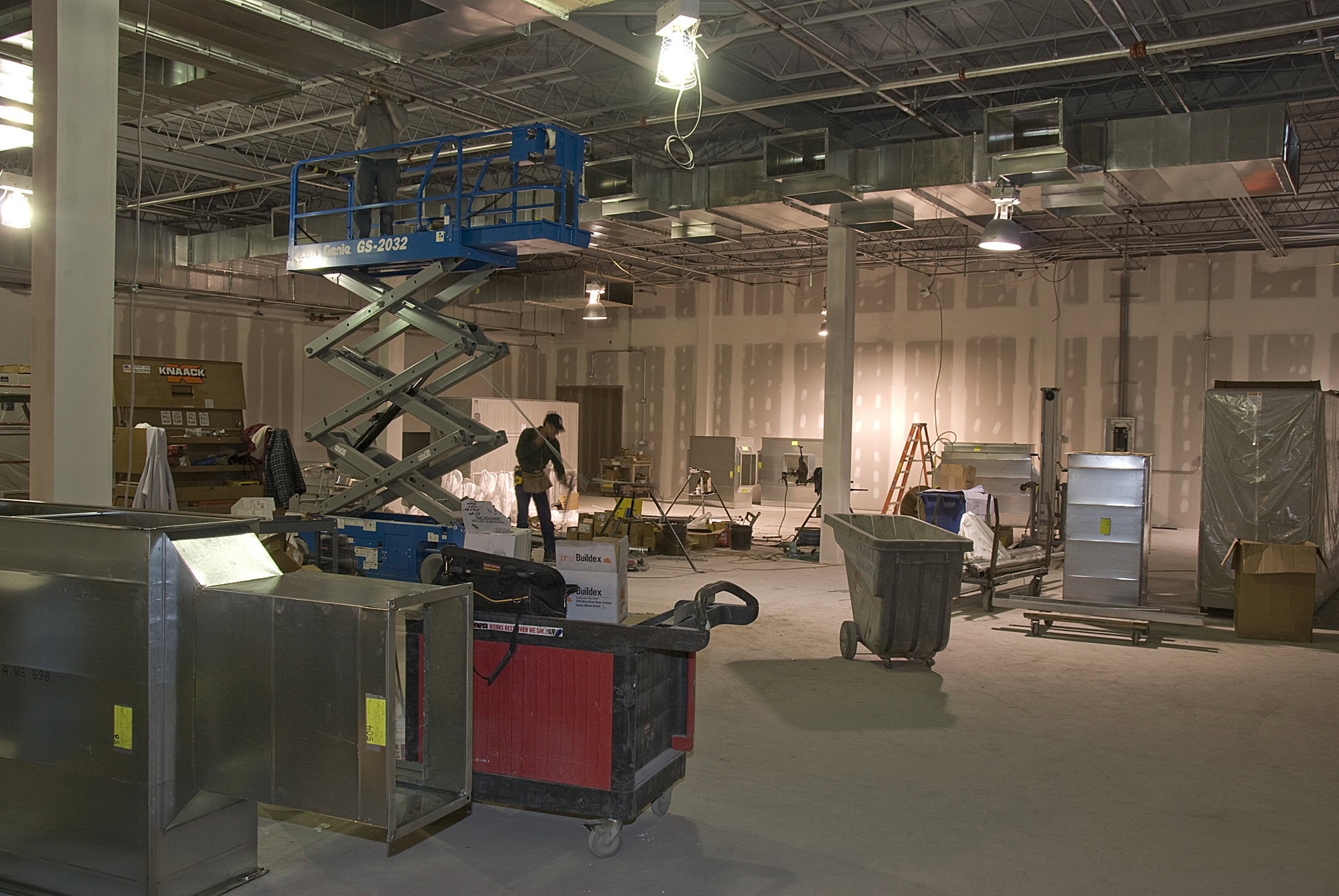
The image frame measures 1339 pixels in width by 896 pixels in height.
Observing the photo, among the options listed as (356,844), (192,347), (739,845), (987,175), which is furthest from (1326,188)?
(192,347)

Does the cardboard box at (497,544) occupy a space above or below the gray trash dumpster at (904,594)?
above

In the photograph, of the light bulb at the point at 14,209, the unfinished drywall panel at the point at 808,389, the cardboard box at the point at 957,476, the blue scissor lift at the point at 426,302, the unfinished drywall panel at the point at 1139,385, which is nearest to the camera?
the blue scissor lift at the point at 426,302

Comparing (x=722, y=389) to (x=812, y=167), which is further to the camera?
(x=722, y=389)

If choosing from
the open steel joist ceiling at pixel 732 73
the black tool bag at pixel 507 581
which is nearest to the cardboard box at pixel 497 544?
the black tool bag at pixel 507 581

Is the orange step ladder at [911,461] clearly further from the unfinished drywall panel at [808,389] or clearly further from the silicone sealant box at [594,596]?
the silicone sealant box at [594,596]

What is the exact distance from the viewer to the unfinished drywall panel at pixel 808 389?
2092 centimetres

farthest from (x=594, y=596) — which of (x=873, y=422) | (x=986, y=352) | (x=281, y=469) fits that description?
(x=873, y=422)

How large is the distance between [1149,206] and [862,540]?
10.7 m

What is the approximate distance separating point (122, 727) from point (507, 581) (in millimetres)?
1446

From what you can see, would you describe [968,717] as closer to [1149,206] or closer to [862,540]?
[862,540]

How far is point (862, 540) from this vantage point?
7.18 m

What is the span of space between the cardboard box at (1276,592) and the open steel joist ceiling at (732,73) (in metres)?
4.06

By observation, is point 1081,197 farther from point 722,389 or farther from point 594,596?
point 722,389

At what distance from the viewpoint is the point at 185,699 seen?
126 inches
